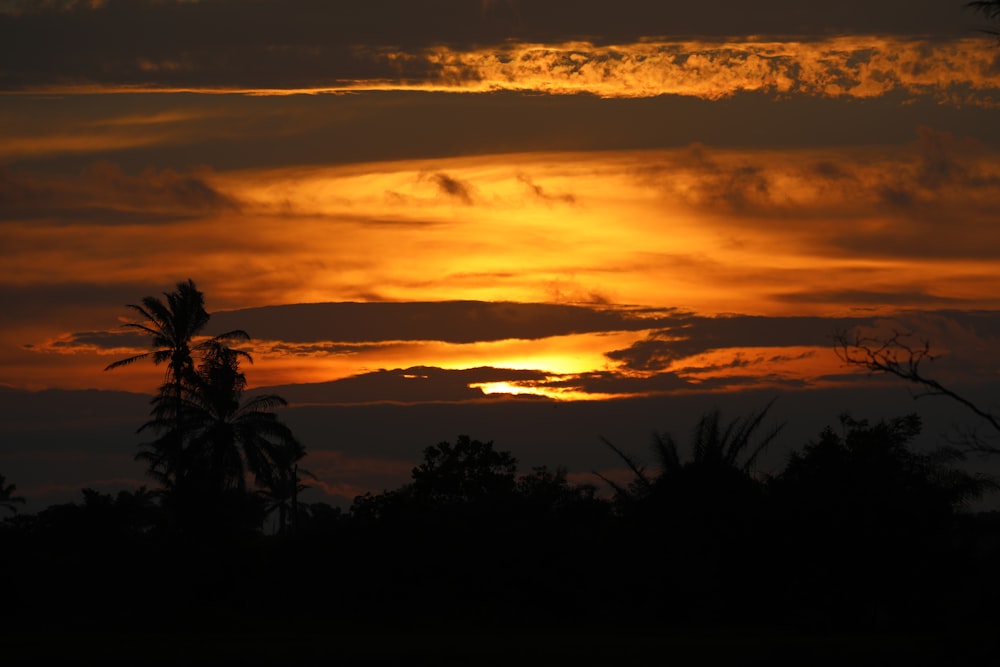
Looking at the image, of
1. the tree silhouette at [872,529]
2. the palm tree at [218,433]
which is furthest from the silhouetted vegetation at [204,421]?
the tree silhouette at [872,529]

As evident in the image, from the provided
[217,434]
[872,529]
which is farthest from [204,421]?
[872,529]

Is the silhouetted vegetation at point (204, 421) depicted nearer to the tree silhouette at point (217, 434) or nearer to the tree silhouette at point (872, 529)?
the tree silhouette at point (217, 434)

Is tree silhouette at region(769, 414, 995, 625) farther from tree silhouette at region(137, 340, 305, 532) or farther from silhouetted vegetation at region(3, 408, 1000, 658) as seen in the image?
tree silhouette at region(137, 340, 305, 532)

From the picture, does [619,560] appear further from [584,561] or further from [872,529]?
[872,529]

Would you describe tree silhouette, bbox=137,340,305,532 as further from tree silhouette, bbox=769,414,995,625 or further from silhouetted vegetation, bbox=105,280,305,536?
tree silhouette, bbox=769,414,995,625


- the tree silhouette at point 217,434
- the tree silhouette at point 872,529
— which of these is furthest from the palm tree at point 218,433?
the tree silhouette at point 872,529

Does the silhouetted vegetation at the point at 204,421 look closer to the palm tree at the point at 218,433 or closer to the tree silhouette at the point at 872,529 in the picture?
the palm tree at the point at 218,433

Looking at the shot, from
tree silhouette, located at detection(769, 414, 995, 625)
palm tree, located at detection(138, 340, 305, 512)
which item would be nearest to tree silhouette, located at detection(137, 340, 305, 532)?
palm tree, located at detection(138, 340, 305, 512)

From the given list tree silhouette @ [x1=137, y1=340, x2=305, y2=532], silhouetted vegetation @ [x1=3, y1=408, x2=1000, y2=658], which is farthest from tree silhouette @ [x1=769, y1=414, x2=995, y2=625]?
tree silhouette @ [x1=137, y1=340, x2=305, y2=532]

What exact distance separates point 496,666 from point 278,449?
1206 inches

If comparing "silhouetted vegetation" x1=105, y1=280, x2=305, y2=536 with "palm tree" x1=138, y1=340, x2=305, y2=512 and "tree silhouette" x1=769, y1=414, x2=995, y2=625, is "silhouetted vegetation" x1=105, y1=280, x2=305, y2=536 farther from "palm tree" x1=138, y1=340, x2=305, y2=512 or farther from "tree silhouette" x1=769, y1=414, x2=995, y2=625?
"tree silhouette" x1=769, y1=414, x2=995, y2=625

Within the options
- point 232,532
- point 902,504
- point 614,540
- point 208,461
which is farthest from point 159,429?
point 902,504

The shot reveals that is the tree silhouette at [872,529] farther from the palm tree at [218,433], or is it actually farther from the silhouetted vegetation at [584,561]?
the palm tree at [218,433]

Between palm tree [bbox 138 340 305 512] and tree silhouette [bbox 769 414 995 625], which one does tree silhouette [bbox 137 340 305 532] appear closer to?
palm tree [bbox 138 340 305 512]
